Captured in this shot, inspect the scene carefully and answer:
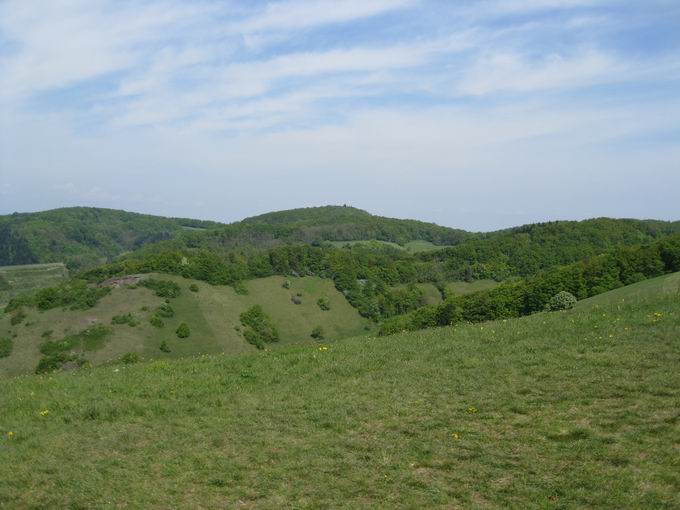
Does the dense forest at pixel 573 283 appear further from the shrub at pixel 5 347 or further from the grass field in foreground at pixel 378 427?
the shrub at pixel 5 347

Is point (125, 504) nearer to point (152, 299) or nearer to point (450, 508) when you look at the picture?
point (450, 508)

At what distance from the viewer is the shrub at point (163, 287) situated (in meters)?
131

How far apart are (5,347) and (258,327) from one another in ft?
167

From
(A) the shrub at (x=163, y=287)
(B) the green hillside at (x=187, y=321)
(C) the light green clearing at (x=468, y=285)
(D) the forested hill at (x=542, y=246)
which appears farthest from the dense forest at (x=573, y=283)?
(C) the light green clearing at (x=468, y=285)

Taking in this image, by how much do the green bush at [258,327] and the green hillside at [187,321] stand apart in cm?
150

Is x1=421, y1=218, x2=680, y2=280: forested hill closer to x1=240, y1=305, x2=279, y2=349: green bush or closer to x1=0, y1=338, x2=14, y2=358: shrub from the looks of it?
x1=240, y1=305, x2=279, y2=349: green bush

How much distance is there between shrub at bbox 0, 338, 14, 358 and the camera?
104688mm

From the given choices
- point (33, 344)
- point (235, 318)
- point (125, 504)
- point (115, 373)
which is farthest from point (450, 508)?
point (235, 318)

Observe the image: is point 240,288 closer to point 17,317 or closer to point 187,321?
point 187,321

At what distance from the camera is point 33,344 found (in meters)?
109

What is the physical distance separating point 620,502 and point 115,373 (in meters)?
15.1

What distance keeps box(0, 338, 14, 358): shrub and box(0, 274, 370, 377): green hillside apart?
0.74m

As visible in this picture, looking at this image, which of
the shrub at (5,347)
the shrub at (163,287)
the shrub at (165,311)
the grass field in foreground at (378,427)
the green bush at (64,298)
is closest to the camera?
the grass field in foreground at (378,427)

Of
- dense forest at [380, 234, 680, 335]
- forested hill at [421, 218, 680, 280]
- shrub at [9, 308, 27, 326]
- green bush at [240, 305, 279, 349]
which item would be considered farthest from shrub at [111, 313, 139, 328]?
forested hill at [421, 218, 680, 280]
